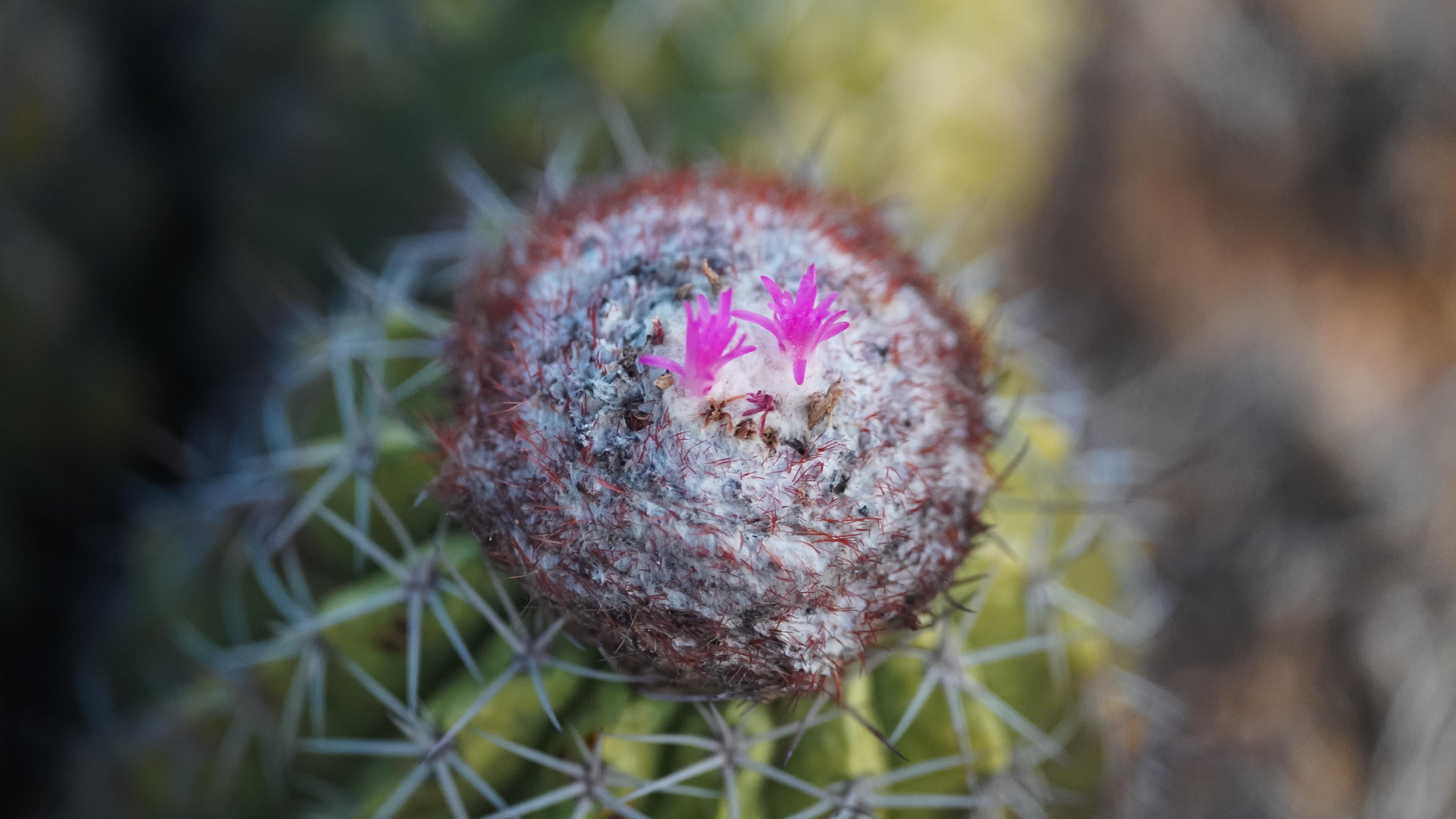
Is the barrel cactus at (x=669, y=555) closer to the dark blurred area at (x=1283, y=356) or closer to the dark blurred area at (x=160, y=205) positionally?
the dark blurred area at (x=160, y=205)

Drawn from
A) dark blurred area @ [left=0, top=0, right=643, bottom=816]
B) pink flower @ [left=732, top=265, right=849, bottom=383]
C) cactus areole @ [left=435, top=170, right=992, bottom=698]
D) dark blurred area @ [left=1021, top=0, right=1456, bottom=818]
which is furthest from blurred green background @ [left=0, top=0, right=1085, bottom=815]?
pink flower @ [left=732, top=265, right=849, bottom=383]

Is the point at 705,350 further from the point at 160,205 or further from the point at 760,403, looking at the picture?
the point at 160,205

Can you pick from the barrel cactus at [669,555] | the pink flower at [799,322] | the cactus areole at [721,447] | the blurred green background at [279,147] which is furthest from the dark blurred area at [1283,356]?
the pink flower at [799,322]

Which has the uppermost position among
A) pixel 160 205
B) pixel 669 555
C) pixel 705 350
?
pixel 160 205

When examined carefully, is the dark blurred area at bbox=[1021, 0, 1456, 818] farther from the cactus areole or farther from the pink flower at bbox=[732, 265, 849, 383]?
the pink flower at bbox=[732, 265, 849, 383]

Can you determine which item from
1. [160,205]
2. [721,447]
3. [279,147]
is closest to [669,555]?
[721,447]

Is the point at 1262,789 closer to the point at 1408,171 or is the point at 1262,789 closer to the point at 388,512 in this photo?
the point at 1408,171
